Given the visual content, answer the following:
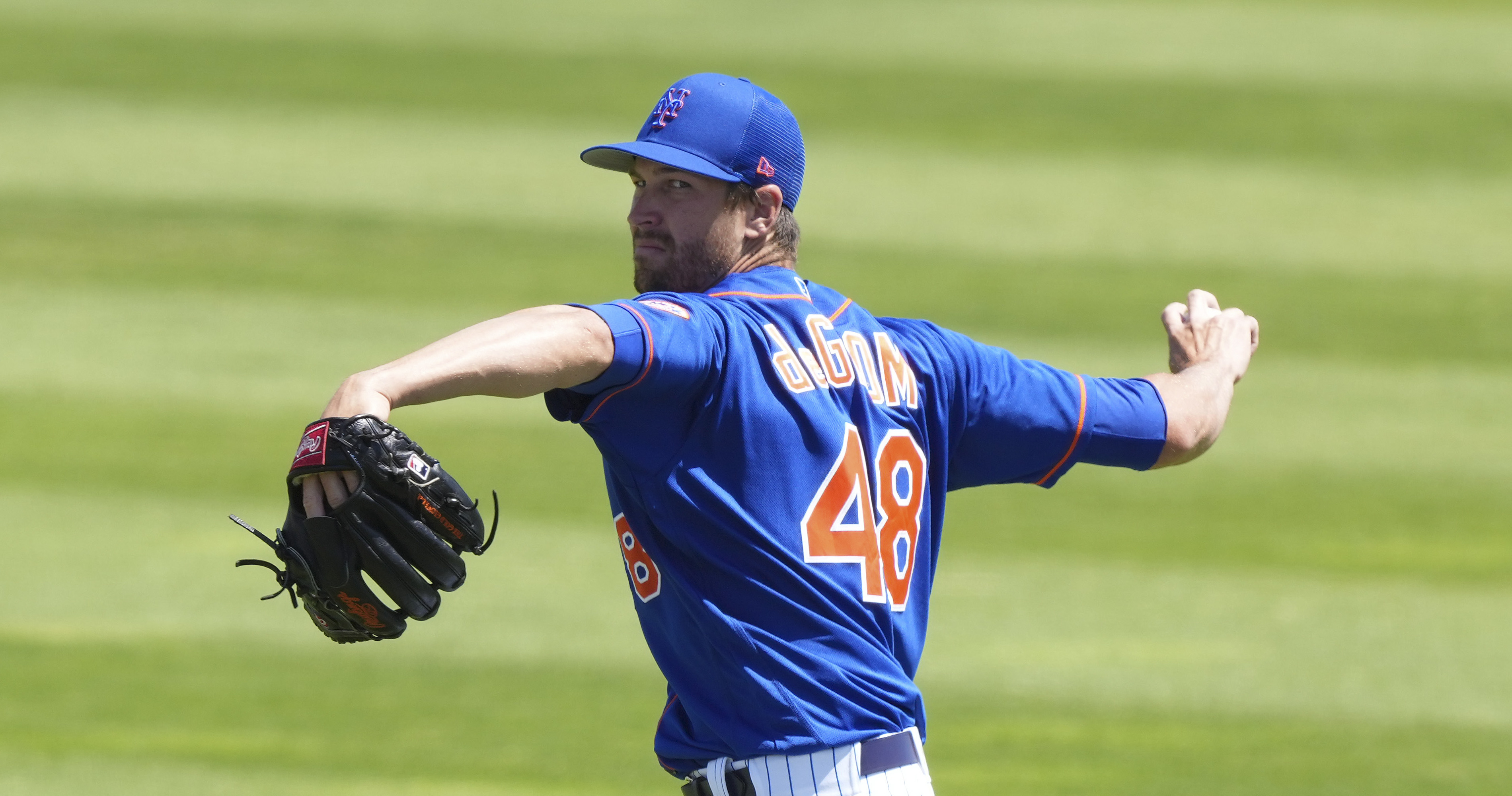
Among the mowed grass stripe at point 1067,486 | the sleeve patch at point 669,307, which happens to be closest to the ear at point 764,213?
the sleeve patch at point 669,307

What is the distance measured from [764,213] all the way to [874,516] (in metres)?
0.64

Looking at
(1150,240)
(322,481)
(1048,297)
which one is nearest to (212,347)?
(1048,297)

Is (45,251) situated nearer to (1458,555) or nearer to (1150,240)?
(1150,240)

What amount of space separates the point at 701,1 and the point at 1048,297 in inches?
145

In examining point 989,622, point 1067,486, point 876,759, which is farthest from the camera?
point 1067,486

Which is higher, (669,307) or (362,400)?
(669,307)

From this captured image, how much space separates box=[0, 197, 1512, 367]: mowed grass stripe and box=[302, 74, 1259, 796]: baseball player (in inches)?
189

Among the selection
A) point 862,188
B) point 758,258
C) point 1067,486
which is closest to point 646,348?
point 758,258

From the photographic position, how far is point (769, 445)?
313cm

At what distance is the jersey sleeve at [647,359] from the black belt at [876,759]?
0.75 meters

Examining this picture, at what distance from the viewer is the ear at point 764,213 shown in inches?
137

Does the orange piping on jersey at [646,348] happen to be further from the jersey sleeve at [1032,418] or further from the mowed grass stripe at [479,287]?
the mowed grass stripe at [479,287]

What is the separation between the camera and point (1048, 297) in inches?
349

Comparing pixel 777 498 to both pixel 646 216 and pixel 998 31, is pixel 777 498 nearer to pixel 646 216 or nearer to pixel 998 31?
pixel 646 216
